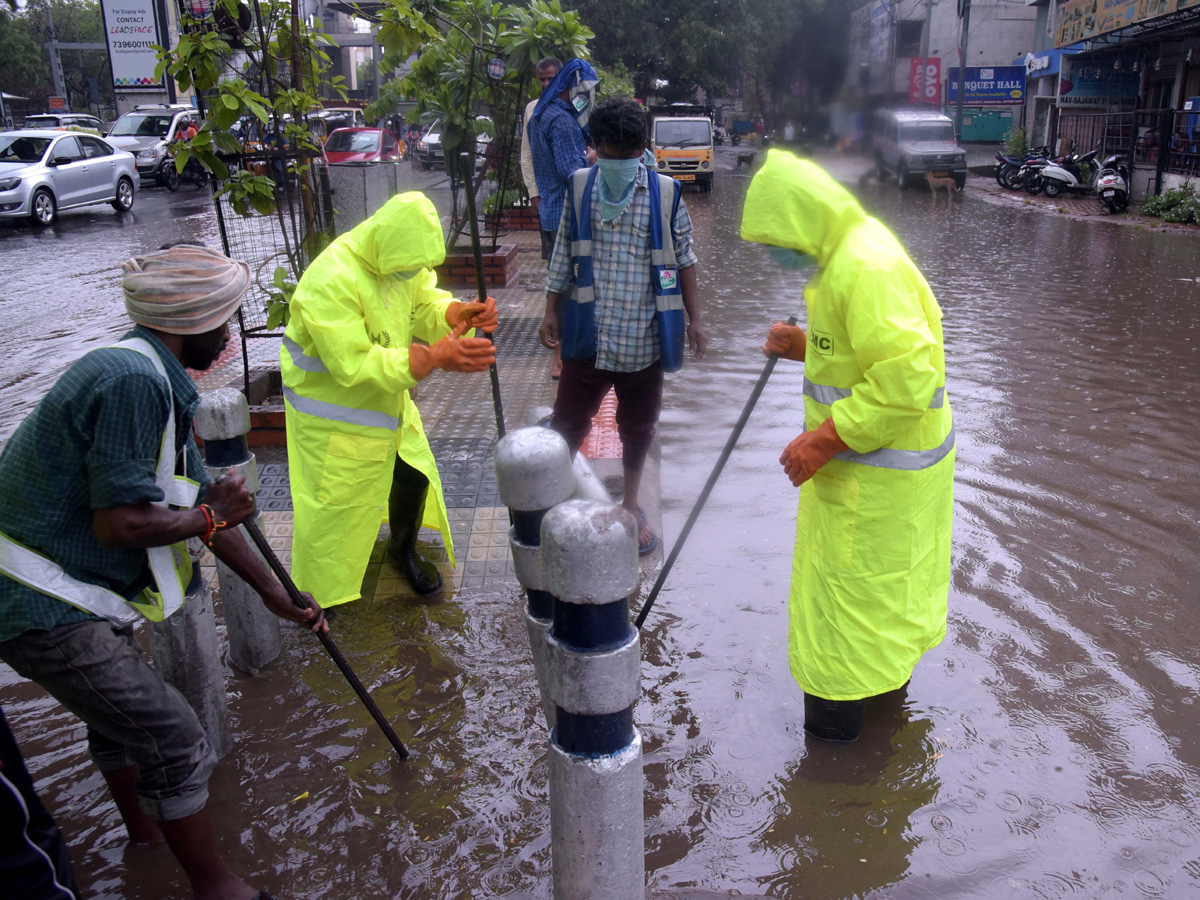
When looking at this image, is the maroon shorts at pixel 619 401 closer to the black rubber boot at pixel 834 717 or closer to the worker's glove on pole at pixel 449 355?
the worker's glove on pole at pixel 449 355

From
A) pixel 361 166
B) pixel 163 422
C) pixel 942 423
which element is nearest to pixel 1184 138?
pixel 361 166

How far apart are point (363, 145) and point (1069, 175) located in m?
15.8

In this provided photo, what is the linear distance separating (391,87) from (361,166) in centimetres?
321

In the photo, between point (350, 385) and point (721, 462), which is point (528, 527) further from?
point (350, 385)

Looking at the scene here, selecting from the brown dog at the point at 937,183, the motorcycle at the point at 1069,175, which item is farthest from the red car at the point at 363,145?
the motorcycle at the point at 1069,175

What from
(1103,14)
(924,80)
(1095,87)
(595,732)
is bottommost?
(595,732)

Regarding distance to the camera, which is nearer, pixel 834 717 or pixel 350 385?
pixel 834 717

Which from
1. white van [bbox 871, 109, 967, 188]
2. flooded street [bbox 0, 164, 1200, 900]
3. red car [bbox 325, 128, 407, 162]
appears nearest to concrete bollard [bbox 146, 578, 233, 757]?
flooded street [bbox 0, 164, 1200, 900]

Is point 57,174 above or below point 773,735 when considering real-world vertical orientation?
above

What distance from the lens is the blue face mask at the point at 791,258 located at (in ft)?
9.19

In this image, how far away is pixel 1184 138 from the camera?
17.9 metres

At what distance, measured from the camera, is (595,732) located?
169cm

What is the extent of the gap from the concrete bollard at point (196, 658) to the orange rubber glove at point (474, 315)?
4.53ft

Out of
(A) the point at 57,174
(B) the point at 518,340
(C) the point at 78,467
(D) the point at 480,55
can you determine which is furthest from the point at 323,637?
(A) the point at 57,174
